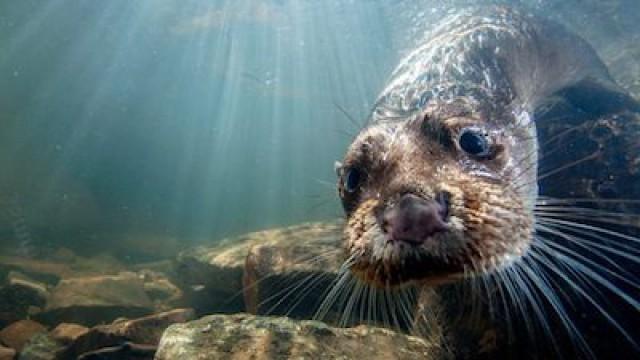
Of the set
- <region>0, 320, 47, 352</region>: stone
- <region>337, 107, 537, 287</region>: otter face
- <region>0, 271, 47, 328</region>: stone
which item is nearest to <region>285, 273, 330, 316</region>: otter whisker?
<region>337, 107, 537, 287</region>: otter face

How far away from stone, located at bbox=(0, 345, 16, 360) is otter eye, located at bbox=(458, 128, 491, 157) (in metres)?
6.11

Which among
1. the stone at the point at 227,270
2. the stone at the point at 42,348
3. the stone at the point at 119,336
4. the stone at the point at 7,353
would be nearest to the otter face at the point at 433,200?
the stone at the point at 227,270

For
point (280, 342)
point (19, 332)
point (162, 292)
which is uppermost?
point (280, 342)

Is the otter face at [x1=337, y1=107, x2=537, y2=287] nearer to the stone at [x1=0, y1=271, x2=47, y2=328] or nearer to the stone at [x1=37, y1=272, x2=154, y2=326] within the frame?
the stone at [x1=37, y1=272, x2=154, y2=326]

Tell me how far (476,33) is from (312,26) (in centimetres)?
2392

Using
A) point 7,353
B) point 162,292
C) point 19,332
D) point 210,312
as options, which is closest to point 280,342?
point 210,312

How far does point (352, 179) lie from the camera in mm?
3279

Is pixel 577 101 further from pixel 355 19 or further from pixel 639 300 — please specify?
pixel 355 19

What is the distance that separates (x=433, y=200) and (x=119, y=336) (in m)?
4.65

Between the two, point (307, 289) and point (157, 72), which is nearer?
point (307, 289)

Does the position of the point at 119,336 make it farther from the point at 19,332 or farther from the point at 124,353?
the point at 19,332

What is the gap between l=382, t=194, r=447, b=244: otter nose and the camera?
95.8 inches

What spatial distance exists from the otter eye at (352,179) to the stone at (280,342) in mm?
1199

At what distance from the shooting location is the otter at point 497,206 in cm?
256
